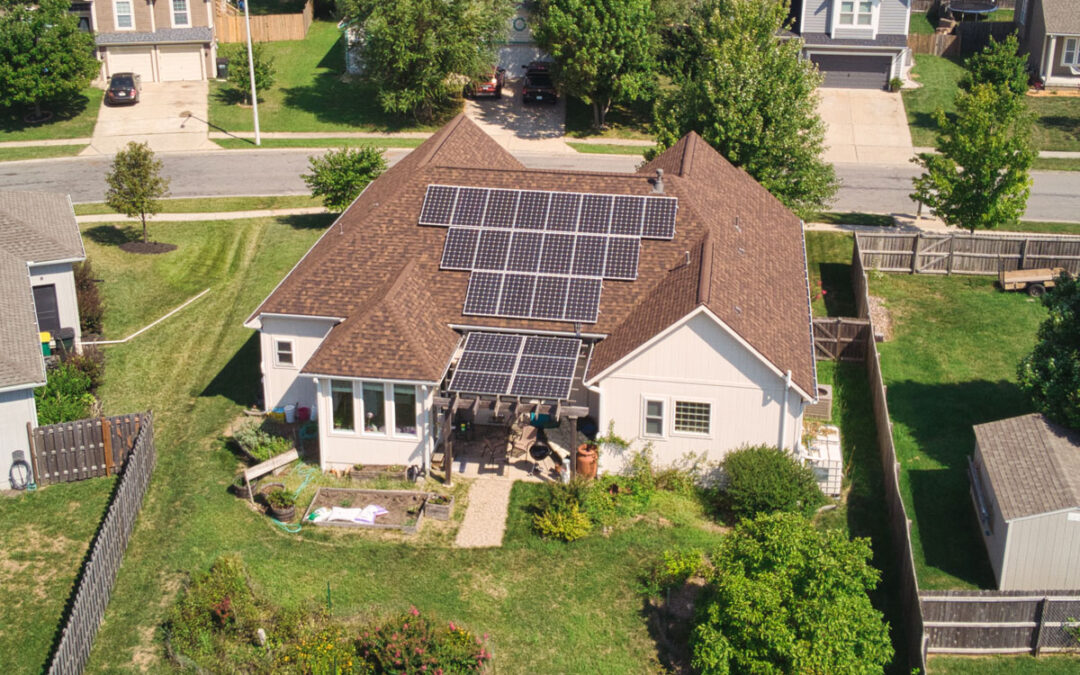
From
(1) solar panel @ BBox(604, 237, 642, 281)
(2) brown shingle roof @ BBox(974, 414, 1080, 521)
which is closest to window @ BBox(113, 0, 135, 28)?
(1) solar panel @ BBox(604, 237, 642, 281)

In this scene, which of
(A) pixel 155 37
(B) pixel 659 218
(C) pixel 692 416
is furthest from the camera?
(A) pixel 155 37

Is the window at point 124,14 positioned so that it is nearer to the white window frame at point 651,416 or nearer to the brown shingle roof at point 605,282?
the brown shingle roof at point 605,282

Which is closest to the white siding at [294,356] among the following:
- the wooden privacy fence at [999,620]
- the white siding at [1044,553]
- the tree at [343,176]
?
the tree at [343,176]

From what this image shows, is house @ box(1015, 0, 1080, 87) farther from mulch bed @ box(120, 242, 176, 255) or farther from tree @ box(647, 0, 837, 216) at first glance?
mulch bed @ box(120, 242, 176, 255)

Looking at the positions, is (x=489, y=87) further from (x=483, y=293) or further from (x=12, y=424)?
(x=12, y=424)

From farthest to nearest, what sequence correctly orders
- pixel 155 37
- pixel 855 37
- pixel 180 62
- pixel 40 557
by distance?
pixel 180 62 → pixel 155 37 → pixel 855 37 → pixel 40 557

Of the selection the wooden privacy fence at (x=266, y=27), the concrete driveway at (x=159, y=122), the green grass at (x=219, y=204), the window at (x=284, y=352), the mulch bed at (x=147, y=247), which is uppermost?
the wooden privacy fence at (x=266, y=27)

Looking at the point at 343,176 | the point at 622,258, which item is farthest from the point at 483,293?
the point at 343,176
